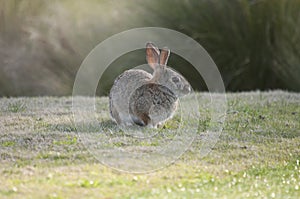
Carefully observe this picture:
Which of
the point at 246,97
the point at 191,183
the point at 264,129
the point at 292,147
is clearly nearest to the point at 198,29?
the point at 246,97

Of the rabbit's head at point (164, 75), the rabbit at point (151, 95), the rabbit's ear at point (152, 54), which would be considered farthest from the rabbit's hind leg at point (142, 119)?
the rabbit's ear at point (152, 54)

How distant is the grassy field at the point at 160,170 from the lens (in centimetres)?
589

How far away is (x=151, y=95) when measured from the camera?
8.17 meters

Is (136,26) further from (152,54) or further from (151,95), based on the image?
(151,95)

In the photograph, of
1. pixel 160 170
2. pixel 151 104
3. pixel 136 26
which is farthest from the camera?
pixel 136 26

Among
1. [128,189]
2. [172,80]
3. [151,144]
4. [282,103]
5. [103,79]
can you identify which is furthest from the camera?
[103,79]

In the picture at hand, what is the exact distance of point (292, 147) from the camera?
7.73 m

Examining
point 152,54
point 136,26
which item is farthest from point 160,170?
point 136,26

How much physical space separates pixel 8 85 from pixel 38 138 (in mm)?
5173

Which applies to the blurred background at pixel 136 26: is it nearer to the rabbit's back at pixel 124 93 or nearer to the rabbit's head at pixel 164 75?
the rabbit's back at pixel 124 93

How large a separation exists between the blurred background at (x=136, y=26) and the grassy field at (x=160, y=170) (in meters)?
2.93

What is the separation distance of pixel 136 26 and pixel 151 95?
15.6 feet

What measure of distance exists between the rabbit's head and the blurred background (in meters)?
4.10

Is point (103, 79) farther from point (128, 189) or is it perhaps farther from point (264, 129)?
point (128, 189)
